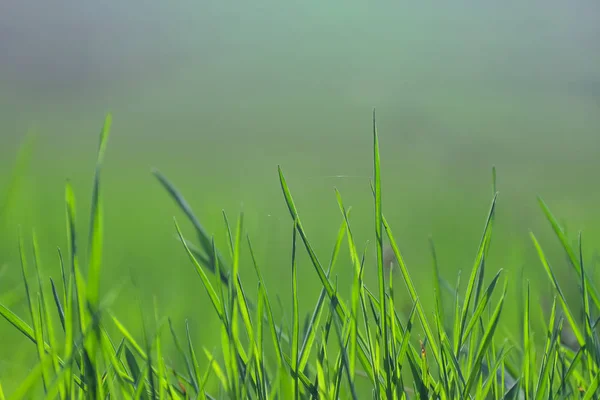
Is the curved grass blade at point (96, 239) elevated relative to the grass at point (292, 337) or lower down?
elevated

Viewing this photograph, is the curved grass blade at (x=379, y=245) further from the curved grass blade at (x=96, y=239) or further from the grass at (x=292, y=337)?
the curved grass blade at (x=96, y=239)

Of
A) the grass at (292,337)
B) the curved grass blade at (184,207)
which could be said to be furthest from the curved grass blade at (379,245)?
the curved grass blade at (184,207)

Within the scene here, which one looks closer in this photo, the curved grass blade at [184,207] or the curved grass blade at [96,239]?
the curved grass blade at [96,239]

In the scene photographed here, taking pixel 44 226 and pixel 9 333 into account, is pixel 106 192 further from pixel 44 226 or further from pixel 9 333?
pixel 9 333

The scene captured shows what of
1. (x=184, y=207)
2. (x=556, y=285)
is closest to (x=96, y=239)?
(x=184, y=207)

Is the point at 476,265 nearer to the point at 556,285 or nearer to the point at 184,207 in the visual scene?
the point at 556,285

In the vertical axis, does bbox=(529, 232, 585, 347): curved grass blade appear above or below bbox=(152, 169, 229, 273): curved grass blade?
below

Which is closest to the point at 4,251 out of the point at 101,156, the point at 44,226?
the point at 44,226

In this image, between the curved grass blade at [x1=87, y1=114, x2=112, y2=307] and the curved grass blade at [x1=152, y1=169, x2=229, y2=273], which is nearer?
the curved grass blade at [x1=87, y1=114, x2=112, y2=307]

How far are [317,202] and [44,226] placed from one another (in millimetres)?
449

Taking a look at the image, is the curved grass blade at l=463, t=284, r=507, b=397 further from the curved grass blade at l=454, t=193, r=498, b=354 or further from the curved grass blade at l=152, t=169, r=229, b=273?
the curved grass blade at l=152, t=169, r=229, b=273

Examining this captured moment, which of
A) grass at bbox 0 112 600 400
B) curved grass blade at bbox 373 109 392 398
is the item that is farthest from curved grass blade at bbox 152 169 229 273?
curved grass blade at bbox 373 109 392 398

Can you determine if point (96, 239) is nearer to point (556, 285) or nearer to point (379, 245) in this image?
point (379, 245)

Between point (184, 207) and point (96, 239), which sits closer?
point (96, 239)
